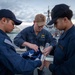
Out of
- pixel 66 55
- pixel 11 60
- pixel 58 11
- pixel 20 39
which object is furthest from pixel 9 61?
pixel 20 39

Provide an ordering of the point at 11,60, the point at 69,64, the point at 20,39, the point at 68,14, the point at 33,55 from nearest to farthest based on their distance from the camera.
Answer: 1. the point at 11,60
2. the point at 69,64
3. the point at 68,14
4. the point at 33,55
5. the point at 20,39

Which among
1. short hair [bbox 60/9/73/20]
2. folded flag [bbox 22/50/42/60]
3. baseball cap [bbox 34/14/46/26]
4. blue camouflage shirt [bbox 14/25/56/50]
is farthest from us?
blue camouflage shirt [bbox 14/25/56/50]

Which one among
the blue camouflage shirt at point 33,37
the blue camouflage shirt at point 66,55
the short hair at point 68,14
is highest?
the short hair at point 68,14

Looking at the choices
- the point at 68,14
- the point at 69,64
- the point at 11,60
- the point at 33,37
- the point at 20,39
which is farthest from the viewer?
the point at 33,37

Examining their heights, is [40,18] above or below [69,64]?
above

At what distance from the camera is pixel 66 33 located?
2496 mm

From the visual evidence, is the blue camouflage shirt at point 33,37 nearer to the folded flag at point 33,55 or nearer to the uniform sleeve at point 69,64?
the folded flag at point 33,55

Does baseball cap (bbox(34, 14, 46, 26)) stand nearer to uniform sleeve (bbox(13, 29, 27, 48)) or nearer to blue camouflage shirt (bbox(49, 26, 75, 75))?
uniform sleeve (bbox(13, 29, 27, 48))

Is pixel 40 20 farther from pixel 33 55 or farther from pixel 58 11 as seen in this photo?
pixel 58 11

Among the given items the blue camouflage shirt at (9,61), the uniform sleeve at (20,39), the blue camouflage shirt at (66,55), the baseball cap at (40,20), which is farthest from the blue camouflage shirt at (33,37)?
the blue camouflage shirt at (9,61)

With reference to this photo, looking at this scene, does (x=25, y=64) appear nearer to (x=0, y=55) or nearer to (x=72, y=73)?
(x=0, y=55)

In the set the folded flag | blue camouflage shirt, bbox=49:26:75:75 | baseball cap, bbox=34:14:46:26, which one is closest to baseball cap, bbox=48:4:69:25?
blue camouflage shirt, bbox=49:26:75:75

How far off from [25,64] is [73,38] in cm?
60

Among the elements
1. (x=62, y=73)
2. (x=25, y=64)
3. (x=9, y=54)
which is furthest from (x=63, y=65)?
(x=9, y=54)
